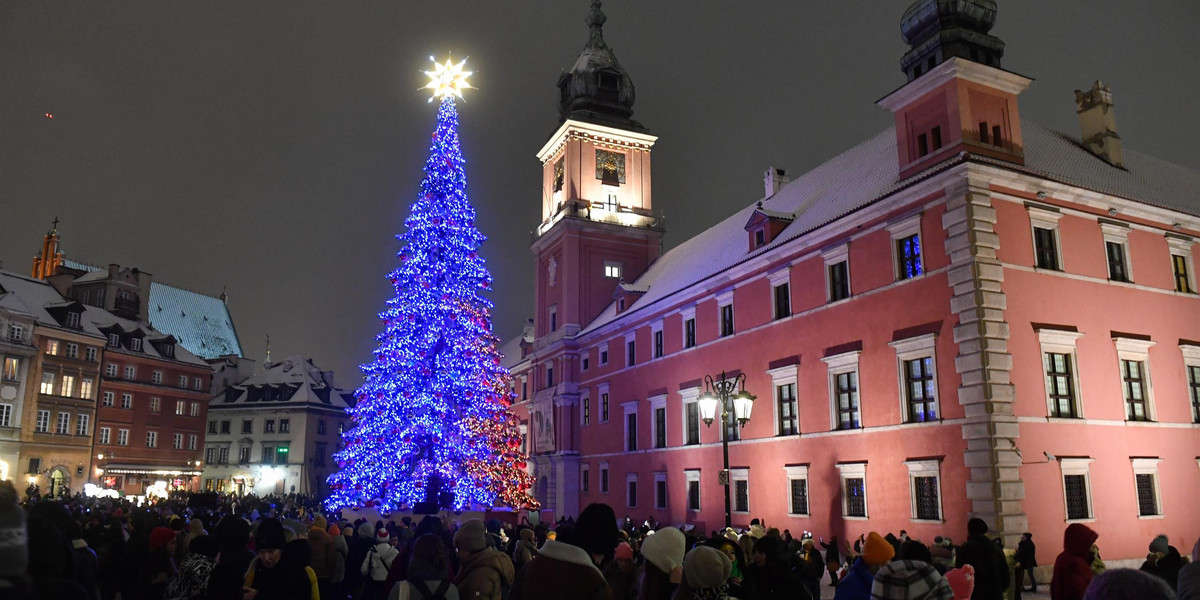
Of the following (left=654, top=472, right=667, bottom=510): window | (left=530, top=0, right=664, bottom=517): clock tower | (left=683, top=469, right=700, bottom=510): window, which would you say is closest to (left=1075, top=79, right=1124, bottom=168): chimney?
(left=683, top=469, right=700, bottom=510): window

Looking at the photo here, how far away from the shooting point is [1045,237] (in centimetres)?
2312

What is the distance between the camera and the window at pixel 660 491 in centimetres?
3522

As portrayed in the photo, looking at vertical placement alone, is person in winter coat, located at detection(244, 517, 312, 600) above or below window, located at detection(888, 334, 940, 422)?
below

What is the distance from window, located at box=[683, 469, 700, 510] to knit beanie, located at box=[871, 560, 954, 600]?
2884 centimetres

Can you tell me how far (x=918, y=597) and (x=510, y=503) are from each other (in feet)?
85.5

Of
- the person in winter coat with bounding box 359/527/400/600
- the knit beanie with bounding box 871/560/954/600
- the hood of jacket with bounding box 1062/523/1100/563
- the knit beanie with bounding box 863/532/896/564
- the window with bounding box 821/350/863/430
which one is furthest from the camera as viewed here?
the window with bounding box 821/350/863/430

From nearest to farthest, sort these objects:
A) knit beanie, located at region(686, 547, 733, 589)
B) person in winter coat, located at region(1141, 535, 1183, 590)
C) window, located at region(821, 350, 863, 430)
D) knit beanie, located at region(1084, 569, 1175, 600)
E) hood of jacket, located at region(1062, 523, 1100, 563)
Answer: knit beanie, located at region(1084, 569, 1175, 600) < knit beanie, located at region(686, 547, 733, 589) < hood of jacket, located at region(1062, 523, 1100, 563) < person in winter coat, located at region(1141, 535, 1183, 590) < window, located at region(821, 350, 863, 430)

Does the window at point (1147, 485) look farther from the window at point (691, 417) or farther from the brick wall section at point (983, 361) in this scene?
the window at point (691, 417)

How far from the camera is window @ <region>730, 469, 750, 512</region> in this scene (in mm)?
29500

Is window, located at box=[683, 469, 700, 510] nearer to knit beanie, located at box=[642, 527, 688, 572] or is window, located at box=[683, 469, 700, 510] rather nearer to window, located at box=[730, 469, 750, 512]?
window, located at box=[730, 469, 750, 512]

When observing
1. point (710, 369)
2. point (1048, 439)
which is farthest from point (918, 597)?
point (710, 369)

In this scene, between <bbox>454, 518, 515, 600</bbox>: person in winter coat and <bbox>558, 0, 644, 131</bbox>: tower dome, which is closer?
<bbox>454, 518, 515, 600</bbox>: person in winter coat

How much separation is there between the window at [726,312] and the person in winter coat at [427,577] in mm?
26308

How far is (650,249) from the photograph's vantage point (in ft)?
164
